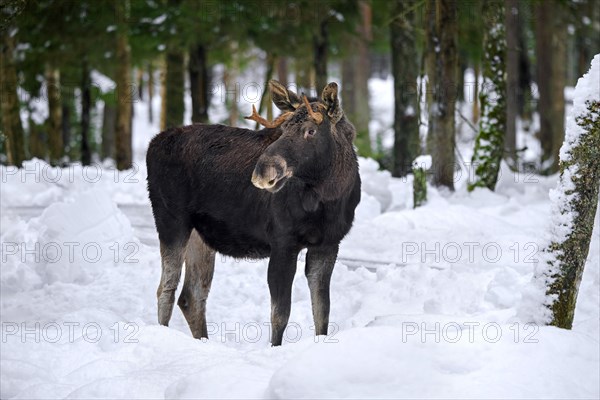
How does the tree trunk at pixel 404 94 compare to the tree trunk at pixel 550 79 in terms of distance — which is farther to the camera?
the tree trunk at pixel 550 79

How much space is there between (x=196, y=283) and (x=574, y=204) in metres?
3.56

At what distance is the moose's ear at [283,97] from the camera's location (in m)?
6.48

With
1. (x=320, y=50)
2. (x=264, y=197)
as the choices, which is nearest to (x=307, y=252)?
(x=264, y=197)

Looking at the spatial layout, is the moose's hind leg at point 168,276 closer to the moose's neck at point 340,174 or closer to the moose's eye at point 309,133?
the moose's neck at point 340,174

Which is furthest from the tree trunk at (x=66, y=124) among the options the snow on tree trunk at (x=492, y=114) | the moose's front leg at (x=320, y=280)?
the moose's front leg at (x=320, y=280)

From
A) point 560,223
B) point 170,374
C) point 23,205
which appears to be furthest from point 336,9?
point 170,374

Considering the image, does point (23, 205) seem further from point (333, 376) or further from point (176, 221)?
point (333, 376)

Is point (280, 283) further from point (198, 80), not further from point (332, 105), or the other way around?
point (198, 80)

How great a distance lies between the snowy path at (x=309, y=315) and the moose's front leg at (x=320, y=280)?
664 millimetres

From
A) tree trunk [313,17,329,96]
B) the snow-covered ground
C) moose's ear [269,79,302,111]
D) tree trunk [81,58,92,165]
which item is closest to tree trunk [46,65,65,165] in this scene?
tree trunk [81,58,92,165]

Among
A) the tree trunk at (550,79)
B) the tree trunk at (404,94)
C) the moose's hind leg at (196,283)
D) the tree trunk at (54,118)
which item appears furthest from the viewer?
the tree trunk at (54,118)

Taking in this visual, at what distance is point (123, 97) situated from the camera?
20438 millimetres

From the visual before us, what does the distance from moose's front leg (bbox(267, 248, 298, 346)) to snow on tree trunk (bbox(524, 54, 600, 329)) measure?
193cm

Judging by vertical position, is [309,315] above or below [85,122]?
below
